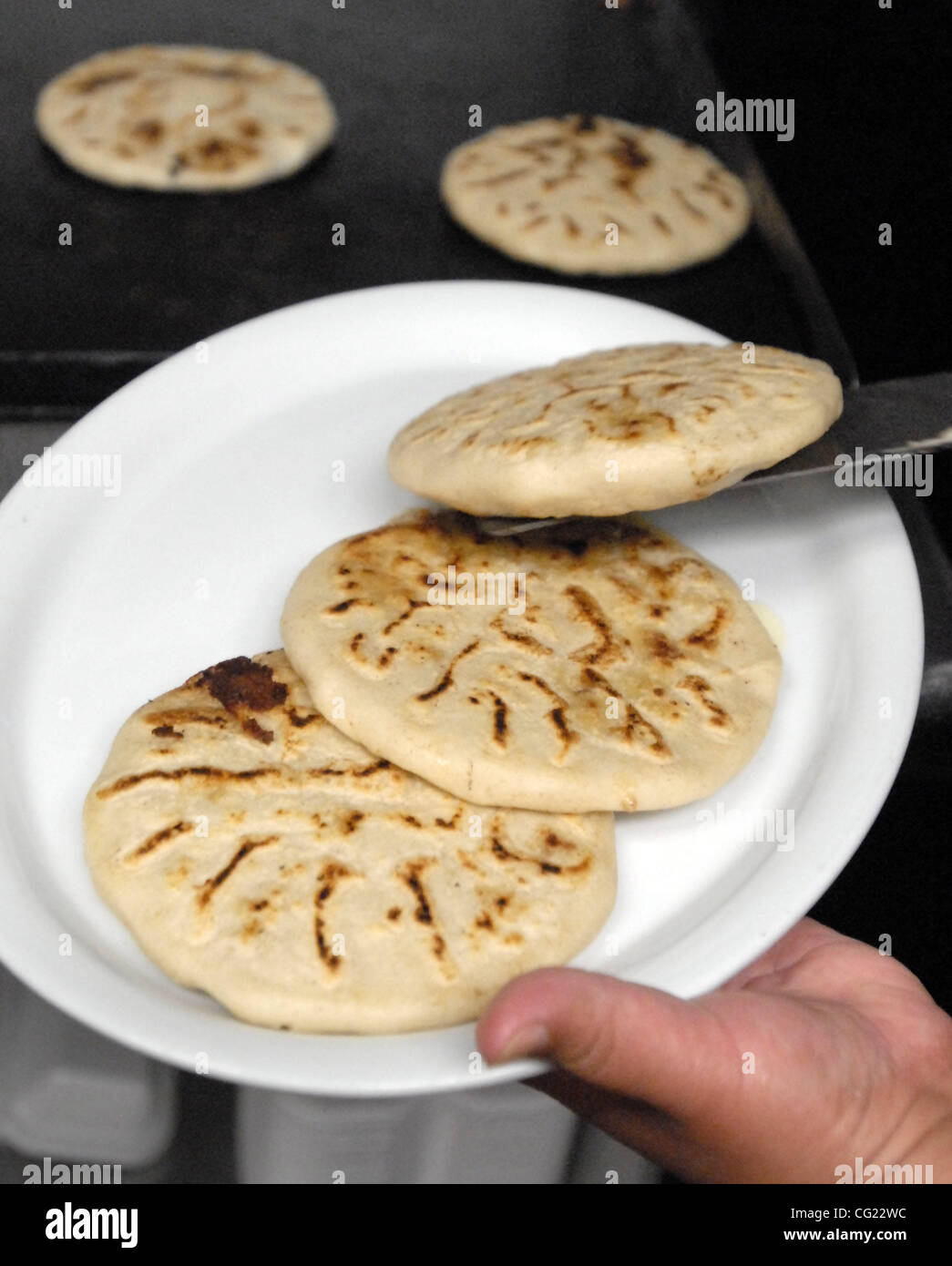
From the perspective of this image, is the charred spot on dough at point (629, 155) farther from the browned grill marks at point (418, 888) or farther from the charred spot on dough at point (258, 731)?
the browned grill marks at point (418, 888)

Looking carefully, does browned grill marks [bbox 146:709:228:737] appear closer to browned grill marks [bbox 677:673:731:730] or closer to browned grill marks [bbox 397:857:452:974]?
browned grill marks [bbox 397:857:452:974]

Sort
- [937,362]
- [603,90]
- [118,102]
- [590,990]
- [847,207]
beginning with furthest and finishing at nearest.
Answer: [603,90] < [118,102] < [847,207] < [937,362] < [590,990]

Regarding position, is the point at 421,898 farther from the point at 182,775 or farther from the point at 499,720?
the point at 182,775

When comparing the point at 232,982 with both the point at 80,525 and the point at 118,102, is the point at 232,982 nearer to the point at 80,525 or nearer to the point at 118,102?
the point at 80,525

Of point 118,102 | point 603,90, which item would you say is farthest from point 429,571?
point 603,90

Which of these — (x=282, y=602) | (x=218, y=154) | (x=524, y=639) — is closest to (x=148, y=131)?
(x=218, y=154)

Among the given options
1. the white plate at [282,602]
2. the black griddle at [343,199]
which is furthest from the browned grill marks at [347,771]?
the black griddle at [343,199]
